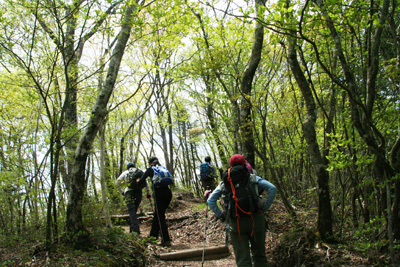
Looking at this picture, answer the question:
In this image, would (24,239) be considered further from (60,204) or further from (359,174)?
(359,174)

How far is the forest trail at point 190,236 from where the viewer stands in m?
5.74

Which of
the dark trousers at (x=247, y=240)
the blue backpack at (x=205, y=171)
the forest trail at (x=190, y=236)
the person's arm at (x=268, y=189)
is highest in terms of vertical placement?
the blue backpack at (x=205, y=171)

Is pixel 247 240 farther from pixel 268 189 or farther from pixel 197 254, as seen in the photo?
pixel 197 254

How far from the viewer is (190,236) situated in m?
8.37

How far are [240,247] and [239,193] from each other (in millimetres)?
787

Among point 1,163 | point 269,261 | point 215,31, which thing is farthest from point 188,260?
point 215,31

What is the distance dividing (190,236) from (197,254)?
248 cm

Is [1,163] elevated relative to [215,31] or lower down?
lower down

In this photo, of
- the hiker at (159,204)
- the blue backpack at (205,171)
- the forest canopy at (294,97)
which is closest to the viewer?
the forest canopy at (294,97)

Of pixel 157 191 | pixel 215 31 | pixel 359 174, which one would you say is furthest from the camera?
pixel 215 31

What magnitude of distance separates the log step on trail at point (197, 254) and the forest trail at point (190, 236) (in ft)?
0.28

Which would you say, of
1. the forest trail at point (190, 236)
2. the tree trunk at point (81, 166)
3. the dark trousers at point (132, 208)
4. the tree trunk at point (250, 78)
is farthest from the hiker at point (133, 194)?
the tree trunk at point (250, 78)

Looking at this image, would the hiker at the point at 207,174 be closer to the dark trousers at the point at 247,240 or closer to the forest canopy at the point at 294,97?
the forest canopy at the point at 294,97

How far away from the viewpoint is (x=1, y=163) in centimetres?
645
